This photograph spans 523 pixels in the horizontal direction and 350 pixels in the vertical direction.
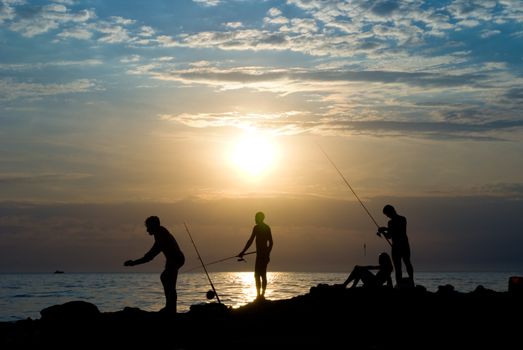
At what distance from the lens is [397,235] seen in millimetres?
17594

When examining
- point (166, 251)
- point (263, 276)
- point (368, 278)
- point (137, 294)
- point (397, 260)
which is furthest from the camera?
point (137, 294)

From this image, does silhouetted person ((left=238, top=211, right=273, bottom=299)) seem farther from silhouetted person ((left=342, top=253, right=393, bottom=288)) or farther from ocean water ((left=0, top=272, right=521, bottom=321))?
ocean water ((left=0, top=272, right=521, bottom=321))

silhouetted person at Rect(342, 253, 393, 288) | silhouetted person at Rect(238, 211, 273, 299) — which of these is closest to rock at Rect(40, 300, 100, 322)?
silhouetted person at Rect(238, 211, 273, 299)

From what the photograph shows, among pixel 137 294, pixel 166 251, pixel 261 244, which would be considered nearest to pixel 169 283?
pixel 166 251

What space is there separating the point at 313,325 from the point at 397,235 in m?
4.34

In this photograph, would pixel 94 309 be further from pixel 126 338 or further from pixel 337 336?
pixel 337 336

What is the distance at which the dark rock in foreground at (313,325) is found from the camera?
1259 cm

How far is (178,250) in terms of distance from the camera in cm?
1458

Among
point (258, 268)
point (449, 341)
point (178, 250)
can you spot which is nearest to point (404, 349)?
point (449, 341)

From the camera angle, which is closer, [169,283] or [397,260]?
[169,283]

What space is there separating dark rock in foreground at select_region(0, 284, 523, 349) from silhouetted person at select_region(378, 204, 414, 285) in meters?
0.90

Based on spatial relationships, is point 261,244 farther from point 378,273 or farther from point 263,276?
point 378,273

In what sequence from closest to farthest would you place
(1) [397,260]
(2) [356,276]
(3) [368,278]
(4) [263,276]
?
(3) [368,278], (1) [397,260], (2) [356,276], (4) [263,276]

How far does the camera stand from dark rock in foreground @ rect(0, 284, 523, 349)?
41.3 feet
